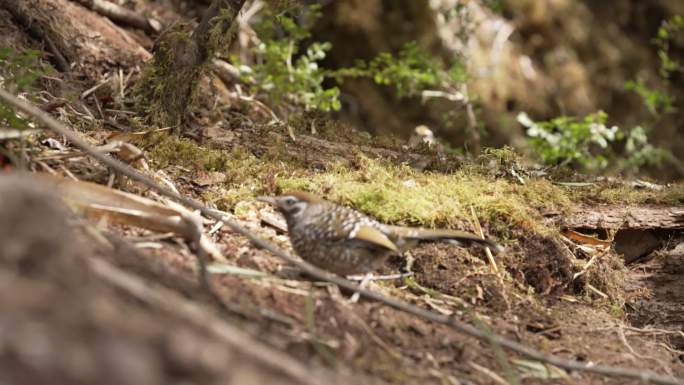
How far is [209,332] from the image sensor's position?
1812 millimetres

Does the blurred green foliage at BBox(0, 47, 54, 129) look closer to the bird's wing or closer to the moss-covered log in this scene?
the moss-covered log

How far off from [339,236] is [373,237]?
0.59 feet

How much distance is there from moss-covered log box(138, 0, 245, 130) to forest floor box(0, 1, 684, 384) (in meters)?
0.22

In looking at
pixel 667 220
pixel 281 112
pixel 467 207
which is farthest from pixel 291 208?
pixel 281 112

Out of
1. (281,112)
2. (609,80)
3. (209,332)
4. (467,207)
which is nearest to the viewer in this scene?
(209,332)

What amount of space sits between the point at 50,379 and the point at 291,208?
2.57m

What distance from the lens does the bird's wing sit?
12.5 ft

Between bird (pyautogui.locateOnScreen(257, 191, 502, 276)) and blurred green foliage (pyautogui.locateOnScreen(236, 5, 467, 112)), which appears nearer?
bird (pyautogui.locateOnScreen(257, 191, 502, 276))

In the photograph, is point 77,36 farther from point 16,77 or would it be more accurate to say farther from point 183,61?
point 16,77

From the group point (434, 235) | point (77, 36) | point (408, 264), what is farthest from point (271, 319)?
point (77, 36)

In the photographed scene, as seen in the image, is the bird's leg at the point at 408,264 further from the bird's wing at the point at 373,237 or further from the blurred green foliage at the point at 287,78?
the blurred green foliage at the point at 287,78

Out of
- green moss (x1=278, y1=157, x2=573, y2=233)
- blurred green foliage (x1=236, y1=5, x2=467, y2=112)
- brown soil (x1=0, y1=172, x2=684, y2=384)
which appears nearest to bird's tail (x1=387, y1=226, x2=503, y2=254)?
brown soil (x1=0, y1=172, x2=684, y2=384)

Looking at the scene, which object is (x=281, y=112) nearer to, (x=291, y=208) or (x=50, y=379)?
(x=291, y=208)

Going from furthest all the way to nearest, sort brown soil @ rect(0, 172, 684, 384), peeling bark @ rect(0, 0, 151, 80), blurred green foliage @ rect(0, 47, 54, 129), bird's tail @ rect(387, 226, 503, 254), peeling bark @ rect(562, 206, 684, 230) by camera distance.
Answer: peeling bark @ rect(0, 0, 151, 80) < peeling bark @ rect(562, 206, 684, 230) < bird's tail @ rect(387, 226, 503, 254) < blurred green foliage @ rect(0, 47, 54, 129) < brown soil @ rect(0, 172, 684, 384)
